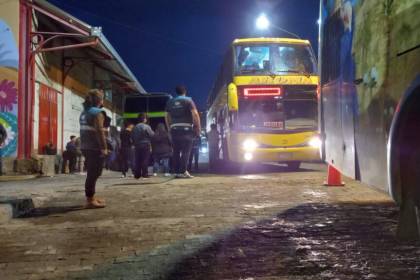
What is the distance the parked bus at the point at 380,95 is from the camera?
3195 millimetres

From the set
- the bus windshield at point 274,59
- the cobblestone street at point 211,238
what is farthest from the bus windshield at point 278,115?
the cobblestone street at point 211,238

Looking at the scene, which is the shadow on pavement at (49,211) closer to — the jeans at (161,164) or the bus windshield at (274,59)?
the jeans at (161,164)

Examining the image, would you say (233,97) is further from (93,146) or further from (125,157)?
(93,146)

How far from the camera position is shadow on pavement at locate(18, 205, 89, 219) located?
22.5ft

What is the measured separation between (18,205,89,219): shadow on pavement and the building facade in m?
7.68

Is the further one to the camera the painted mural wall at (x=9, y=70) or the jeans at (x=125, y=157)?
the painted mural wall at (x=9, y=70)

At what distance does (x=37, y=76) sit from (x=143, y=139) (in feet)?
20.8

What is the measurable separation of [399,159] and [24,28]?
13599mm

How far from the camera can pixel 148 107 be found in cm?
2552

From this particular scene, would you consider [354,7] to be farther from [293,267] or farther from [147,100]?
[147,100]

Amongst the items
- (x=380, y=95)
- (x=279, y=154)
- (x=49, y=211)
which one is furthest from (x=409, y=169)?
(x=279, y=154)

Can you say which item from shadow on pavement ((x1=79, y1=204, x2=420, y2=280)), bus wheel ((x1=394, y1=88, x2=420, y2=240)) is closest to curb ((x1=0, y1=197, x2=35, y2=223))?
shadow on pavement ((x1=79, y1=204, x2=420, y2=280))

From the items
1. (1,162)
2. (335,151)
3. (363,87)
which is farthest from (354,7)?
(1,162)

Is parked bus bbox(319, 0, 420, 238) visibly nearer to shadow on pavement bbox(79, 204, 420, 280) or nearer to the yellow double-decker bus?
shadow on pavement bbox(79, 204, 420, 280)
